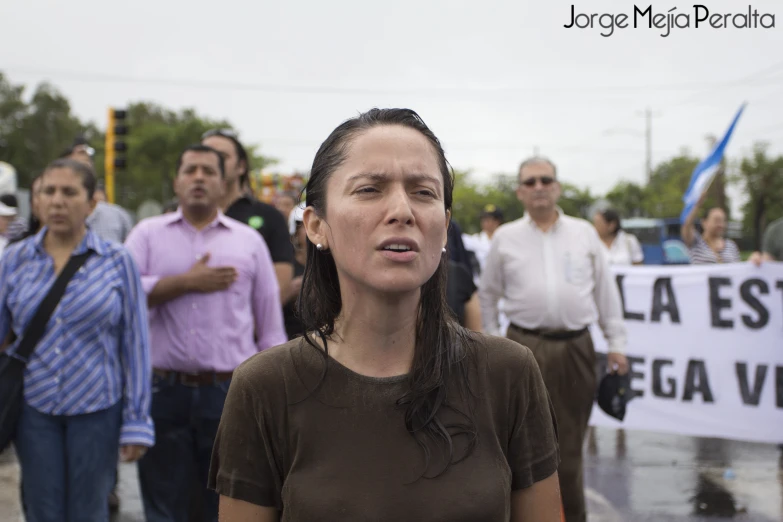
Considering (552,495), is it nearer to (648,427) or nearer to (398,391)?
(398,391)

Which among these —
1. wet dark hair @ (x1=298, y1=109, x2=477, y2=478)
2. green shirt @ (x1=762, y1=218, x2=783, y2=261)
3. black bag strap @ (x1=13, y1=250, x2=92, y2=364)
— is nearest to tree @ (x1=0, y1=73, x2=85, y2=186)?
green shirt @ (x1=762, y1=218, x2=783, y2=261)

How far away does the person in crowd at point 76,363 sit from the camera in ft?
12.2

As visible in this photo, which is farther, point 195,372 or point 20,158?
point 20,158

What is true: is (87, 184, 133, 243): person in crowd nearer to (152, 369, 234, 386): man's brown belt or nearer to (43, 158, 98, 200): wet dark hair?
(43, 158, 98, 200): wet dark hair

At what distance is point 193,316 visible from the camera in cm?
423

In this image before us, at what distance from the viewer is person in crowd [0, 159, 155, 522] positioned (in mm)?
3721

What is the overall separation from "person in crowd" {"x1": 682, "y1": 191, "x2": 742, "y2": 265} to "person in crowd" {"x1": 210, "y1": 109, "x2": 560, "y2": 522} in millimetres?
7457

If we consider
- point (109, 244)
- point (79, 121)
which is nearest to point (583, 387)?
point (109, 244)

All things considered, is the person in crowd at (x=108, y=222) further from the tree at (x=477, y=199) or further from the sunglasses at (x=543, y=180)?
the tree at (x=477, y=199)

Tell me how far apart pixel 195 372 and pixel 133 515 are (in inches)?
84.0

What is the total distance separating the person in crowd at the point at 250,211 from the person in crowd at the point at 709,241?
17.1 ft

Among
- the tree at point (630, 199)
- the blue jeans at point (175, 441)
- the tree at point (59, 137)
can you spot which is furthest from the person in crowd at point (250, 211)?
the tree at point (630, 199)

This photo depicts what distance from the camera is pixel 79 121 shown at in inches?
2393

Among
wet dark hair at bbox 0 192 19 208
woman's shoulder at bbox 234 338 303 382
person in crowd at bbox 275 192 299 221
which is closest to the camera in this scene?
woman's shoulder at bbox 234 338 303 382
